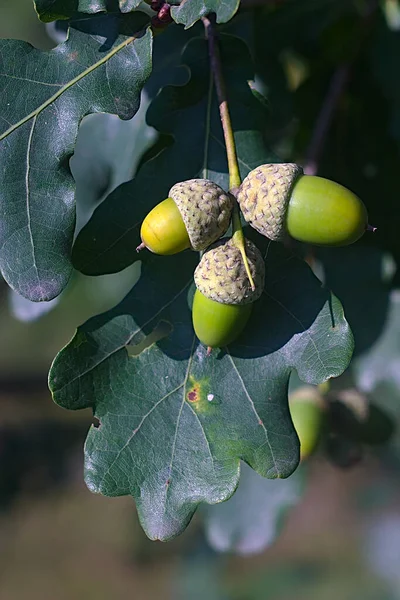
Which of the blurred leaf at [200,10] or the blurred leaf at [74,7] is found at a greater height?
the blurred leaf at [74,7]

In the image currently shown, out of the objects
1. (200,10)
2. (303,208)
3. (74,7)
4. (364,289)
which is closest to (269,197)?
(303,208)

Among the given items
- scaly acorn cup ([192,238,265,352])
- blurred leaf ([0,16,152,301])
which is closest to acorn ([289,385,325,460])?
scaly acorn cup ([192,238,265,352])

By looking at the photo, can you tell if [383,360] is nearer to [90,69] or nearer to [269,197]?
[269,197]

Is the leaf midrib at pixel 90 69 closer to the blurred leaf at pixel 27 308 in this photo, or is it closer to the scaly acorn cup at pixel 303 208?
the scaly acorn cup at pixel 303 208

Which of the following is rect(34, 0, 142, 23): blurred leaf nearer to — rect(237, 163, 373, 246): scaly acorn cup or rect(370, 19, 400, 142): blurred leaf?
rect(237, 163, 373, 246): scaly acorn cup

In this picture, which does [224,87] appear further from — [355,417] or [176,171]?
[355,417]

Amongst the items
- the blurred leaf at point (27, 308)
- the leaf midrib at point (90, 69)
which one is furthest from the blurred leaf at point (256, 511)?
the leaf midrib at point (90, 69)

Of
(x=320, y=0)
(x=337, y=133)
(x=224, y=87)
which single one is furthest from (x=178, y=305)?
(x=320, y=0)
